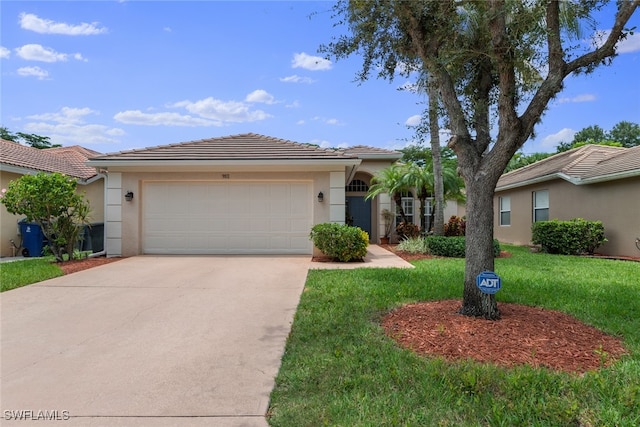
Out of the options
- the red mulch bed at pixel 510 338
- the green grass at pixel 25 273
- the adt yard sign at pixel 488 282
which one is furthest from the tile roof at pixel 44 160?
the adt yard sign at pixel 488 282

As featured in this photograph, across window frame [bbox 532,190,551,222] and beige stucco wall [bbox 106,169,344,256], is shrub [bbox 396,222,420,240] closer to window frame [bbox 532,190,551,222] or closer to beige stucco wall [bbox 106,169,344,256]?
beige stucco wall [bbox 106,169,344,256]

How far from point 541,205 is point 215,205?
13019mm

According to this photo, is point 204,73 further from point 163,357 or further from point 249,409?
point 249,409

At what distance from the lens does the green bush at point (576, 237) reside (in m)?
12.0

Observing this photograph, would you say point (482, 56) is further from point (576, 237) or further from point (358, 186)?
point (358, 186)

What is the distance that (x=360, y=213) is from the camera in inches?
685

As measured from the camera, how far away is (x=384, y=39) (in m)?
5.58

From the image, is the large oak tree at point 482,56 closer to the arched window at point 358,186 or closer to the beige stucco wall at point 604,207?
the beige stucco wall at point 604,207

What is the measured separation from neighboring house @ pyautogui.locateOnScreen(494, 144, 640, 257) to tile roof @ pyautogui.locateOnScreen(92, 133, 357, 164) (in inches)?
333

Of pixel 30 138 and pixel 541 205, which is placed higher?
pixel 30 138

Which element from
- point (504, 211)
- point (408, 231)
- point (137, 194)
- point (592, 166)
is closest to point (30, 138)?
point (137, 194)

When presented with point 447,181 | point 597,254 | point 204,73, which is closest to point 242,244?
point 204,73

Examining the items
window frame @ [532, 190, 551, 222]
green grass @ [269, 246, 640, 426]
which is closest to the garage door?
green grass @ [269, 246, 640, 426]

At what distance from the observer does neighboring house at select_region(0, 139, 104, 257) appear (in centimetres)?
1156
